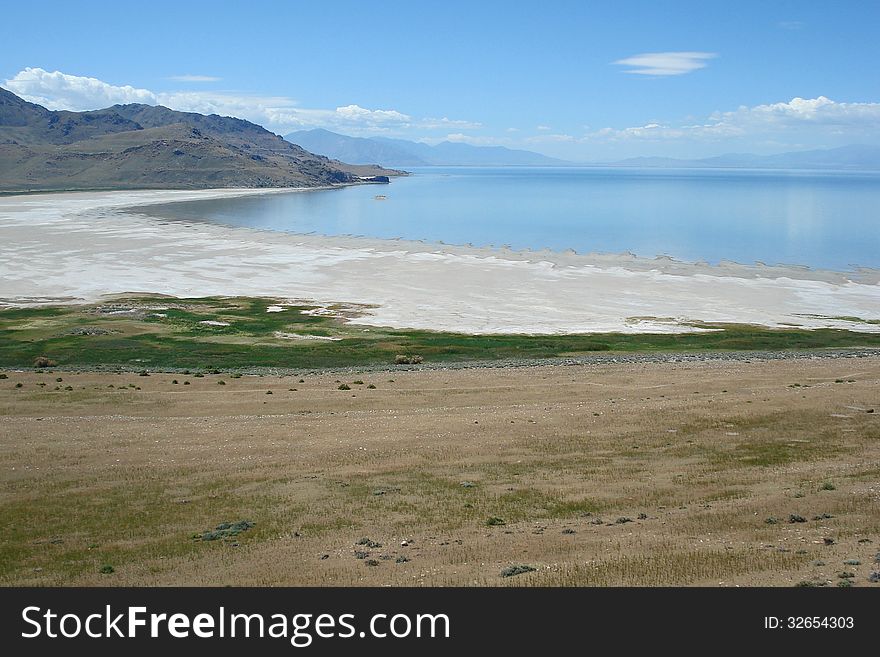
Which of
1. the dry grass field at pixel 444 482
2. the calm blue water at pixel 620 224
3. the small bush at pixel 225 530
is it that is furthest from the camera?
the calm blue water at pixel 620 224

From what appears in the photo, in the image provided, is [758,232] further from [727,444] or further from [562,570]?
[562,570]

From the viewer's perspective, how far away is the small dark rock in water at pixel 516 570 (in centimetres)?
1449

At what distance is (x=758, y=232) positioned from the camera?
124938 millimetres

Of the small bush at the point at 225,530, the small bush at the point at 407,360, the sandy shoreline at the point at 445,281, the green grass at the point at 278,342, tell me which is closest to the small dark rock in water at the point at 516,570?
the small bush at the point at 225,530

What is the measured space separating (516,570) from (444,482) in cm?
797

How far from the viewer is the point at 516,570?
1459cm

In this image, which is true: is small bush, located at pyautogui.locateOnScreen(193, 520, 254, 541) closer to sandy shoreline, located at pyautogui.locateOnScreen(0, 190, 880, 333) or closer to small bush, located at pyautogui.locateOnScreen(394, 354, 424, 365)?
small bush, located at pyautogui.locateOnScreen(394, 354, 424, 365)

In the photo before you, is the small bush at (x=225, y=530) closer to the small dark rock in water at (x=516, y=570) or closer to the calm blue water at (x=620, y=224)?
the small dark rock in water at (x=516, y=570)

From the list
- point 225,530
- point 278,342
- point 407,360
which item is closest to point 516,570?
point 225,530

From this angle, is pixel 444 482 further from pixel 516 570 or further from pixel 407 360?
pixel 407 360

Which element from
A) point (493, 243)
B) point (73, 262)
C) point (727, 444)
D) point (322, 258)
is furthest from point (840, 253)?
point (73, 262)

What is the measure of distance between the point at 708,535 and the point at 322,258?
85635mm

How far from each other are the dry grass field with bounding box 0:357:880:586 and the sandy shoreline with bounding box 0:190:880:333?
83.0 feet

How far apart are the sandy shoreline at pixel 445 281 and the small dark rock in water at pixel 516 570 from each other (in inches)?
1707
